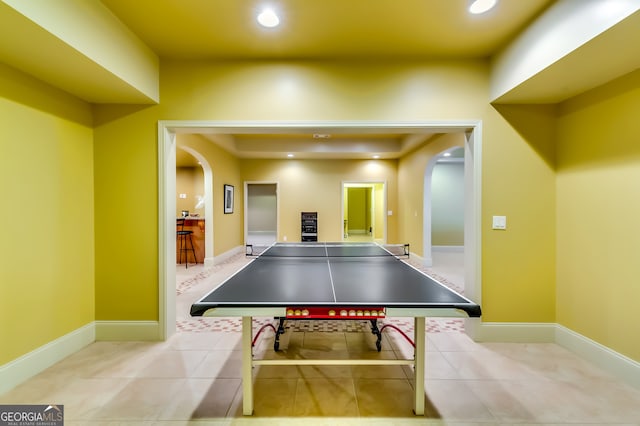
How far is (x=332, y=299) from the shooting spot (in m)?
1.48

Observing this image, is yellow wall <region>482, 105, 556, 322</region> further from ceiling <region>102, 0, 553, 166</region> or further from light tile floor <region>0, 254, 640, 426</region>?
ceiling <region>102, 0, 553, 166</region>

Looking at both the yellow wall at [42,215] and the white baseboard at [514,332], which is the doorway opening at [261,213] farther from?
the white baseboard at [514,332]

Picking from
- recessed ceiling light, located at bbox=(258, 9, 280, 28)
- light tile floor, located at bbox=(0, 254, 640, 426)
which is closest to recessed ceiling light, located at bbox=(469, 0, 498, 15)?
recessed ceiling light, located at bbox=(258, 9, 280, 28)

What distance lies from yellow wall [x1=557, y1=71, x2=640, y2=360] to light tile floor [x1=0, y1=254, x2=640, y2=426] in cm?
42

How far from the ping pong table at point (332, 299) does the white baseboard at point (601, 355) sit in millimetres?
1663

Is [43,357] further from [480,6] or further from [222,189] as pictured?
[222,189]

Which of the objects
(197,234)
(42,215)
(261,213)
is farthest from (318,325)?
(261,213)

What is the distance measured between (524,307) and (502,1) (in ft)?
8.64

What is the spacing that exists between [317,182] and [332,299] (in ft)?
21.2

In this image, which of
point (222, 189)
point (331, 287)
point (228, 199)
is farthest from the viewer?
point (228, 199)

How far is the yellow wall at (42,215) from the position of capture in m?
2.02

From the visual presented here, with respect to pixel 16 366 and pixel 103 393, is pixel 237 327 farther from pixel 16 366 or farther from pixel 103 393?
pixel 16 366

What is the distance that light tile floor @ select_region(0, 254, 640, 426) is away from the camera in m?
1.75

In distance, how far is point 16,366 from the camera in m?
2.04
